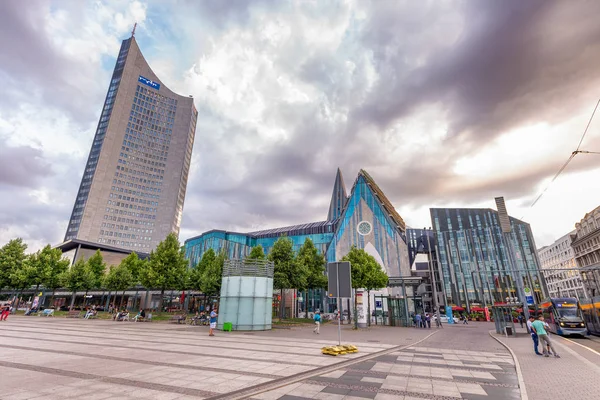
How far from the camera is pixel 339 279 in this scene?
13617mm

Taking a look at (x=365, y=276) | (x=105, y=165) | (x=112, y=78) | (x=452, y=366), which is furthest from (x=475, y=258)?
(x=112, y=78)

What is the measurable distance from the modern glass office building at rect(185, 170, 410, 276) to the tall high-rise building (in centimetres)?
4465

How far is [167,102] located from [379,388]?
601 ft

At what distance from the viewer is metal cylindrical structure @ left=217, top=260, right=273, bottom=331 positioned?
25.9m

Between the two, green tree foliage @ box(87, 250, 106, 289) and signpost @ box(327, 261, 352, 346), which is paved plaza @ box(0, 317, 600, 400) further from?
green tree foliage @ box(87, 250, 106, 289)

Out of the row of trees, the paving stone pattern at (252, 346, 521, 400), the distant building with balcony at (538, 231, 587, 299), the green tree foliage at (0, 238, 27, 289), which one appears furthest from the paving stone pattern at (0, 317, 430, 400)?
the distant building with balcony at (538, 231, 587, 299)

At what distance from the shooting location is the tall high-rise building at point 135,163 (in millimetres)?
122438

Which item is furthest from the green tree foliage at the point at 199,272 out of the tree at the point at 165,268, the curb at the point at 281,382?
the curb at the point at 281,382

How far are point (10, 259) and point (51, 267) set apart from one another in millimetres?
6122

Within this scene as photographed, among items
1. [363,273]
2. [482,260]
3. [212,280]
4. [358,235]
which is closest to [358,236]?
[358,235]

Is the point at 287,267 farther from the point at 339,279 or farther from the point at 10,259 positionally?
the point at 10,259

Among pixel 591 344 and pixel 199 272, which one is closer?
pixel 591 344

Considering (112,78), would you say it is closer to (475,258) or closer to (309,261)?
(309,261)

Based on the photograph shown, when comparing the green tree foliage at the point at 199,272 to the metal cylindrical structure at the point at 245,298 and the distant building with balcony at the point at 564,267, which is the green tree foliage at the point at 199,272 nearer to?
the metal cylindrical structure at the point at 245,298
